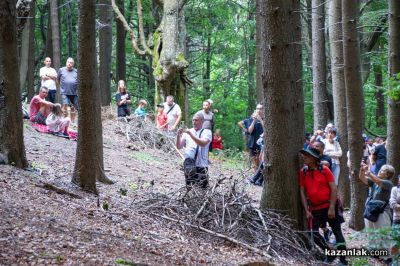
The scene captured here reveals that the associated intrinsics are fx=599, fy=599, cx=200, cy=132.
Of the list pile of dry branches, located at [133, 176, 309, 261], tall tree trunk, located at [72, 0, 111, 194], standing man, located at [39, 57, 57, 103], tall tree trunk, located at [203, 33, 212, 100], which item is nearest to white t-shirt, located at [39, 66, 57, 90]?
standing man, located at [39, 57, 57, 103]

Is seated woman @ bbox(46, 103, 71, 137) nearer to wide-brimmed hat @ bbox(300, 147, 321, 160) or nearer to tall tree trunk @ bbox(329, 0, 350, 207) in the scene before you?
tall tree trunk @ bbox(329, 0, 350, 207)

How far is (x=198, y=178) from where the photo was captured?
1077 centimetres

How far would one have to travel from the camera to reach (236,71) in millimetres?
35688

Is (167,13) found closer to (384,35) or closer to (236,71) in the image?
(384,35)

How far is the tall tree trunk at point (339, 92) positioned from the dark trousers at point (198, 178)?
502 cm

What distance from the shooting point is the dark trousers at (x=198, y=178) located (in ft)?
34.7

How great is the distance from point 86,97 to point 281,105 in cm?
307

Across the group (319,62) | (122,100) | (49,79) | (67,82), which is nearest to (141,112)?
(122,100)

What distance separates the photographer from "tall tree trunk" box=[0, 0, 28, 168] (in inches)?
369

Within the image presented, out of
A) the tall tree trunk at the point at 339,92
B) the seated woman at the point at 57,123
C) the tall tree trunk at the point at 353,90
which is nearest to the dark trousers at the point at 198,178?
the tall tree trunk at the point at 353,90

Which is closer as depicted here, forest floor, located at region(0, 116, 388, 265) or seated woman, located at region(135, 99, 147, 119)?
forest floor, located at region(0, 116, 388, 265)

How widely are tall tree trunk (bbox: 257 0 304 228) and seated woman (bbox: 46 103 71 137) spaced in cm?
906

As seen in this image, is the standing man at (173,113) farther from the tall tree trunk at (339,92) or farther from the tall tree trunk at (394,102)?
the tall tree trunk at (394,102)

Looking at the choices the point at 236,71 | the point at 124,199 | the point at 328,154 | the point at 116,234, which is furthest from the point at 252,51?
the point at 116,234
